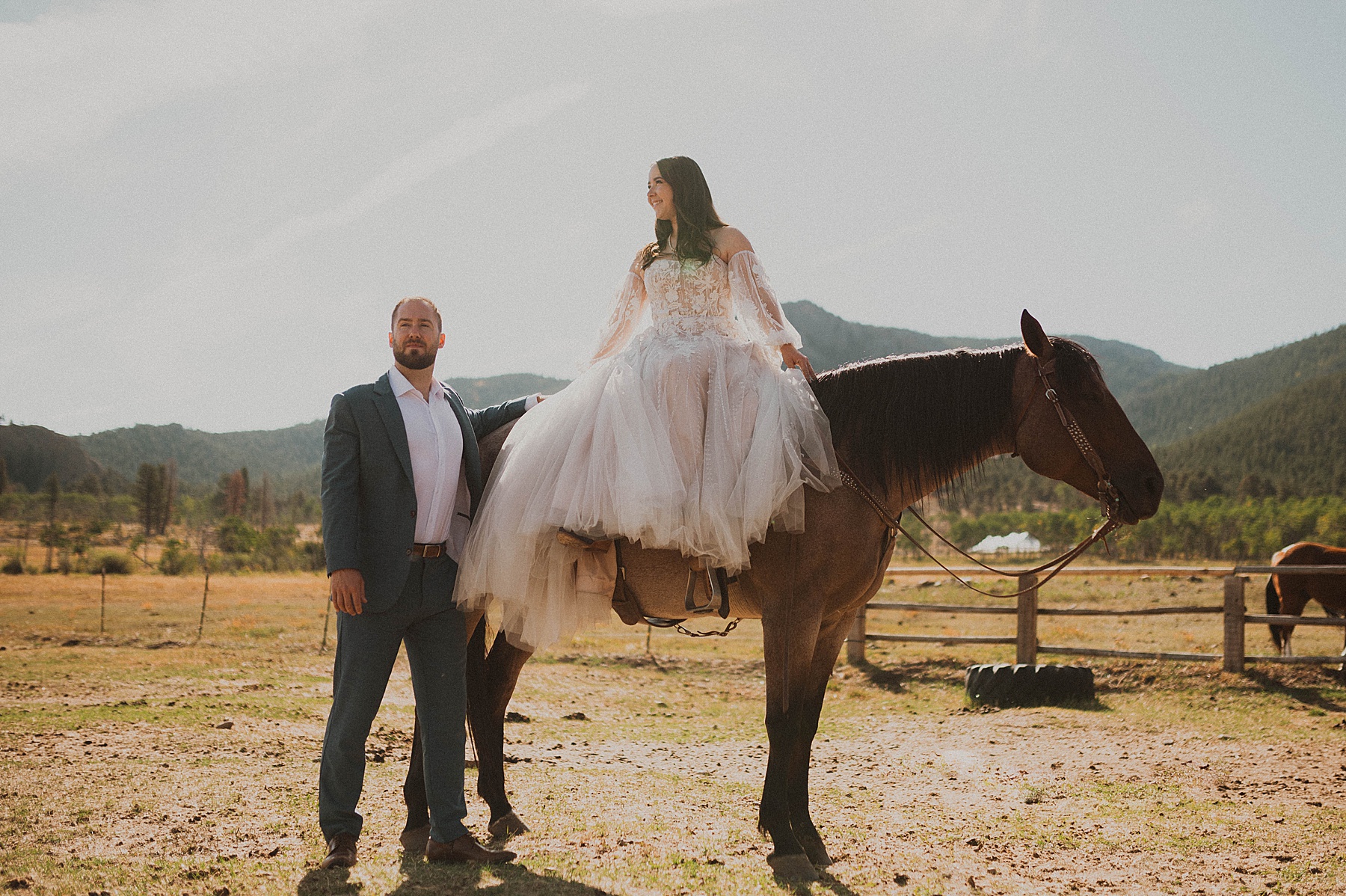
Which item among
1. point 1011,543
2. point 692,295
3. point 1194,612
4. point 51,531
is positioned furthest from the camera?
point 1011,543

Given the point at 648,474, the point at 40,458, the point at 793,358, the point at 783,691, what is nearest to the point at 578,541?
the point at 648,474

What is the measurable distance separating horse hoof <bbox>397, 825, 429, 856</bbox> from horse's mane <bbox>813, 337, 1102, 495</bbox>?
2817mm

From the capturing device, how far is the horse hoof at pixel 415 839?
412 cm

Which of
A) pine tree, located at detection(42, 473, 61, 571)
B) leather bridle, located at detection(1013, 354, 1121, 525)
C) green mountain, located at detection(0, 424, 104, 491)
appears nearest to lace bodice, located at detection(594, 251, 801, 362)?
leather bridle, located at detection(1013, 354, 1121, 525)

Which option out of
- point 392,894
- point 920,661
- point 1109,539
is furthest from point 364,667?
point 920,661

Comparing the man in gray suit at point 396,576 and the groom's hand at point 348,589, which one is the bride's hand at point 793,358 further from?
the groom's hand at point 348,589

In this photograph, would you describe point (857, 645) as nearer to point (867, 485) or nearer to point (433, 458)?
point (867, 485)

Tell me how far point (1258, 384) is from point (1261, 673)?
144161 mm

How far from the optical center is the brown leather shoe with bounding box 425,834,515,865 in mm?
3873

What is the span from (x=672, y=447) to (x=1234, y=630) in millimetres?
9844

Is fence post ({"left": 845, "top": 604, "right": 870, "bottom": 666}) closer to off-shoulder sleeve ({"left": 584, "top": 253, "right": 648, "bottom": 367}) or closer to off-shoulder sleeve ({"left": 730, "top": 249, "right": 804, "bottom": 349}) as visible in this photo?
off-shoulder sleeve ({"left": 584, "top": 253, "right": 648, "bottom": 367})

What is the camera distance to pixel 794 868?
151 inches

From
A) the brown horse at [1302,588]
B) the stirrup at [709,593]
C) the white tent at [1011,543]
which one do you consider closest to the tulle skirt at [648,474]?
the stirrup at [709,593]

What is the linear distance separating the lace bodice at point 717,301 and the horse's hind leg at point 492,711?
196cm
